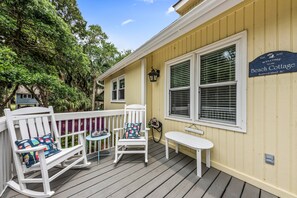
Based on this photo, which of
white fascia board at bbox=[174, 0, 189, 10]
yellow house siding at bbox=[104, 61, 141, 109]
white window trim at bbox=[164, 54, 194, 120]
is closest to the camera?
white window trim at bbox=[164, 54, 194, 120]

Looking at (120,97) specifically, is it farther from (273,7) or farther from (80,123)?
(273,7)

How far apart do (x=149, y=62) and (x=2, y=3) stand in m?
3.91

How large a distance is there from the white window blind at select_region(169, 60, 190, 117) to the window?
3211mm

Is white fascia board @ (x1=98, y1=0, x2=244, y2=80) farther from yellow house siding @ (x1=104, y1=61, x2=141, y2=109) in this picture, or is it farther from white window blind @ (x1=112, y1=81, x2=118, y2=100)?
white window blind @ (x1=112, y1=81, x2=118, y2=100)

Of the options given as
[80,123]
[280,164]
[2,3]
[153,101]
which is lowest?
[280,164]

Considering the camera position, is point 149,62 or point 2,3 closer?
point 2,3

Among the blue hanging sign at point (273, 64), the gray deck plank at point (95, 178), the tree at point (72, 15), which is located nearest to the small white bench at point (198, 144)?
the gray deck plank at point (95, 178)

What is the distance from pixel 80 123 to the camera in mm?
2988

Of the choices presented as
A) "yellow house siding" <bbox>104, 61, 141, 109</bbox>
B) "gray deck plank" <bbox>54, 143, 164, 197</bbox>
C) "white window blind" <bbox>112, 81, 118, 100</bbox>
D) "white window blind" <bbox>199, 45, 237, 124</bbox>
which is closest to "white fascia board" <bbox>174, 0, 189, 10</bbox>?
"yellow house siding" <bbox>104, 61, 141, 109</bbox>

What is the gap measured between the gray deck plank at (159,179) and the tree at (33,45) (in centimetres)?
354

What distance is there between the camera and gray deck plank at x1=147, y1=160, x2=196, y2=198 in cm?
182

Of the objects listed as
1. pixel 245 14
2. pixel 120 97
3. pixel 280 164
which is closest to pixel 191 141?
pixel 280 164

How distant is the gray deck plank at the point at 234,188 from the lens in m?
1.78

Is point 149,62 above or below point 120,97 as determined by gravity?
above
